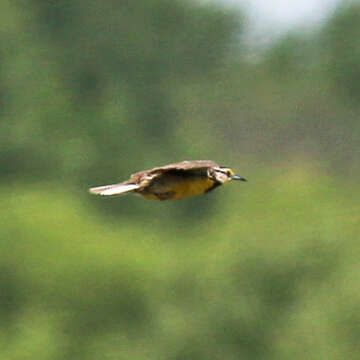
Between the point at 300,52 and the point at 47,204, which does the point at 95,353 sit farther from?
the point at 300,52

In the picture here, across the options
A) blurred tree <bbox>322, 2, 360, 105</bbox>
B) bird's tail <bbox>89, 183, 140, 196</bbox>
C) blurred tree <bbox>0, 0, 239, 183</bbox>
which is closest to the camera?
bird's tail <bbox>89, 183, 140, 196</bbox>

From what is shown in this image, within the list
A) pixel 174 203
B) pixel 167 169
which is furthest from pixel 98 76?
pixel 167 169

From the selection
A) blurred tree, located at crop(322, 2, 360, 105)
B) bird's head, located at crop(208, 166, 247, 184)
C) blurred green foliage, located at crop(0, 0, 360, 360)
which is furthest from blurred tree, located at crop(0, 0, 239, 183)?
bird's head, located at crop(208, 166, 247, 184)

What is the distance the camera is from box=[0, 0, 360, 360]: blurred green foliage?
79.8ft

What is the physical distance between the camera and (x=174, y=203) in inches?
1444

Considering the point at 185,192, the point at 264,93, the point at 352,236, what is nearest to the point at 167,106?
the point at 264,93

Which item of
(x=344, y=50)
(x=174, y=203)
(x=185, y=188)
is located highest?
(x=344, y=50)

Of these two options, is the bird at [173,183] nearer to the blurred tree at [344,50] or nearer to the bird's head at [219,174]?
the bird's head at [219,174]

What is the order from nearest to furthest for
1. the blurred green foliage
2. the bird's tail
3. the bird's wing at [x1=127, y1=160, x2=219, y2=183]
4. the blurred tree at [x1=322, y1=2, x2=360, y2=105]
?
the bird's wing at [x1=127, y1=160, x2=219, y2=183] < the bird's tail < the blurred green foliage < the blurred tree at [x1=322, y1=2, x2=360, y2=105]

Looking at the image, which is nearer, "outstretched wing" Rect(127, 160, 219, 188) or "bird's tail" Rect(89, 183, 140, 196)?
"outstretched wing" Rect(127, 160, 219, 188)

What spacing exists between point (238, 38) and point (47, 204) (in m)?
12.8

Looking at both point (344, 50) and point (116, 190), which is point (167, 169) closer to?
point (116, 190)

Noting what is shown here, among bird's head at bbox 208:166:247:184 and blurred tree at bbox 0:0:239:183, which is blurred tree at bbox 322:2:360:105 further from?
bird's head at bbox 208:166:247:184

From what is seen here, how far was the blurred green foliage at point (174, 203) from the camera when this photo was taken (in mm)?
24312
